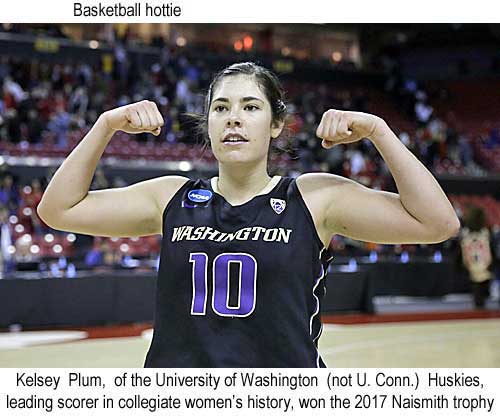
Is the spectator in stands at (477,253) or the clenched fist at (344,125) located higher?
the clenched fist at (344,125)

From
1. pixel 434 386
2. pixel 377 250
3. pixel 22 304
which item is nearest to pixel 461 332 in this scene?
pixel 377 250

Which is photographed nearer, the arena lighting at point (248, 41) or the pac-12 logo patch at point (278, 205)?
the pac-12 logo patch at point (278, 205)

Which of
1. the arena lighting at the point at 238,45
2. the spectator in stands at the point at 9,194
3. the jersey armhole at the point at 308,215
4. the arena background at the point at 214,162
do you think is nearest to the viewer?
the jersey armhole at the point at 308,215

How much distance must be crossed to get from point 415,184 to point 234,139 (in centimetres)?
49

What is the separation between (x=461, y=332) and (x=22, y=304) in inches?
190

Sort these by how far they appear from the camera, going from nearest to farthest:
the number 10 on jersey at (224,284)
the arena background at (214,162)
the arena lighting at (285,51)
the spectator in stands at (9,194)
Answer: the number 10 on jersey at (224,284) → the arena background at (214,162) → the spectator in stands at (9,194) → the arena lighting at (285,51)

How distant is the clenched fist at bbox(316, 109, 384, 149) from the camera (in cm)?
209

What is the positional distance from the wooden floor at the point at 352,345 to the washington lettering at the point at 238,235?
3.80m

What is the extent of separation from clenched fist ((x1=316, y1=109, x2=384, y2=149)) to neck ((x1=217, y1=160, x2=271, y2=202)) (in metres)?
0.22

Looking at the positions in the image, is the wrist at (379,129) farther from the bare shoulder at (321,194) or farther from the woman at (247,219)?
the bare shoulder at (321,194)

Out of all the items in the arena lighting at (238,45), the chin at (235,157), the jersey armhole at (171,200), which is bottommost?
the jersey armhole at (171,200)

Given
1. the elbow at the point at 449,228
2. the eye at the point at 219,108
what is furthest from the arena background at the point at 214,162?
the elbow at the point at 449,228

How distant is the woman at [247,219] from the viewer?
207 centimetres
